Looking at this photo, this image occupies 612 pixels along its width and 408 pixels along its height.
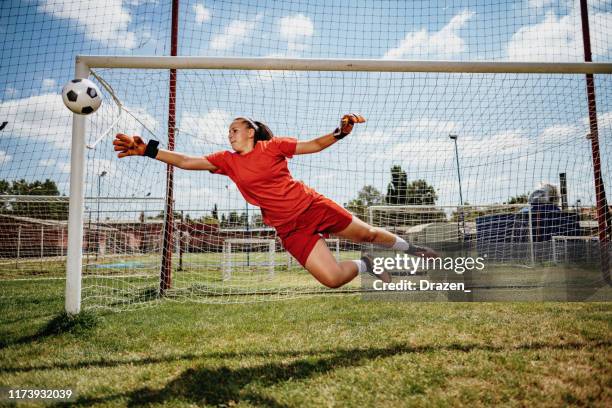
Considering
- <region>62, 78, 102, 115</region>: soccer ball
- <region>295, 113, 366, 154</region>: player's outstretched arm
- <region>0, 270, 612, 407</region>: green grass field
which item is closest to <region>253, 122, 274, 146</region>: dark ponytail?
<region>295, 113, 366, 154</region>: player's outstretched arm

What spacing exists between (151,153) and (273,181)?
151 centimetres

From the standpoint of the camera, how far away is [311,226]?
4.07m

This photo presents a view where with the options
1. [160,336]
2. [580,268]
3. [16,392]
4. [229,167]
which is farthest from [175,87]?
[580,268]

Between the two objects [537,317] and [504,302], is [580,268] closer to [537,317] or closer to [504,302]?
[504,302]

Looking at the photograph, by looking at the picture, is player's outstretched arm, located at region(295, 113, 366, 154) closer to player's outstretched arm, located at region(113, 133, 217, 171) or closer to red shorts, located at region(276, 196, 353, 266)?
red shorts, located at region(276, 196, 353, 266)

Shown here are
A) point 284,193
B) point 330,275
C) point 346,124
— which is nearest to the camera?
point 346,124

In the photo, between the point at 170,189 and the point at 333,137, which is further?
the point at 170,189

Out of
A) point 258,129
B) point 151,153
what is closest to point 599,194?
point 258,129

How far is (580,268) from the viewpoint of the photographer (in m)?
8.51

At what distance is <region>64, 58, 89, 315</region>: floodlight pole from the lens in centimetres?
456

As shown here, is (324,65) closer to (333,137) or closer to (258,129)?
(258,129)

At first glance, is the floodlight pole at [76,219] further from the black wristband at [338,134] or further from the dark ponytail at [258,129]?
the black wristband at [338,134]

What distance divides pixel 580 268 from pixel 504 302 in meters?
4.23

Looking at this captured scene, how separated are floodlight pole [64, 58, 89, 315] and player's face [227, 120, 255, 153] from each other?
2220mm
